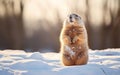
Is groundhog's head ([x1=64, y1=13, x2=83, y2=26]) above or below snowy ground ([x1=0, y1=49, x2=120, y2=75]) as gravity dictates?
above

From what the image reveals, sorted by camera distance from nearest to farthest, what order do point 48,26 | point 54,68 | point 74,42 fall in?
point 54,68 < point 74,42 < point 48,26

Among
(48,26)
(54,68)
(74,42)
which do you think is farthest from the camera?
(48,26)

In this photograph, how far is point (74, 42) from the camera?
7.48 meters

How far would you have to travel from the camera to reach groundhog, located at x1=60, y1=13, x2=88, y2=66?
748 centimetres

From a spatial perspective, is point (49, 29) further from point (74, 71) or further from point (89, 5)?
point (74, 71)

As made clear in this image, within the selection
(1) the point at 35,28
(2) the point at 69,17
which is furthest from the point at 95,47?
(2) the point at 69,17

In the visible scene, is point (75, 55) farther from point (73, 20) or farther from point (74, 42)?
point (73, 20)

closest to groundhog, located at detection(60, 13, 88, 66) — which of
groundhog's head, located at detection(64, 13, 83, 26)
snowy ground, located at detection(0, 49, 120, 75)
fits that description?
groundhog's head, located at detection(64, 13, 83, 26)

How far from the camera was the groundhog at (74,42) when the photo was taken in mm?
7480

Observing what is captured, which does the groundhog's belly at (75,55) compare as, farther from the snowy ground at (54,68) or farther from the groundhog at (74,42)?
the snowy ground at (54,68)

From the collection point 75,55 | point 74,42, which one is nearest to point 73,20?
point 74,42

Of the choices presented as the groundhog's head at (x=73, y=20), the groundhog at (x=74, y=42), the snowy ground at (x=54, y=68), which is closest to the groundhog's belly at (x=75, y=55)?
the groundhog at (x=74, y=42)

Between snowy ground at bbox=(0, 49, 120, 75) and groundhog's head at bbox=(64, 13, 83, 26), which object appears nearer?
snowy ground at bbox=(0, 49, 120, 75)

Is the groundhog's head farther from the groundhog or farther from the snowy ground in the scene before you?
the snowy ground
